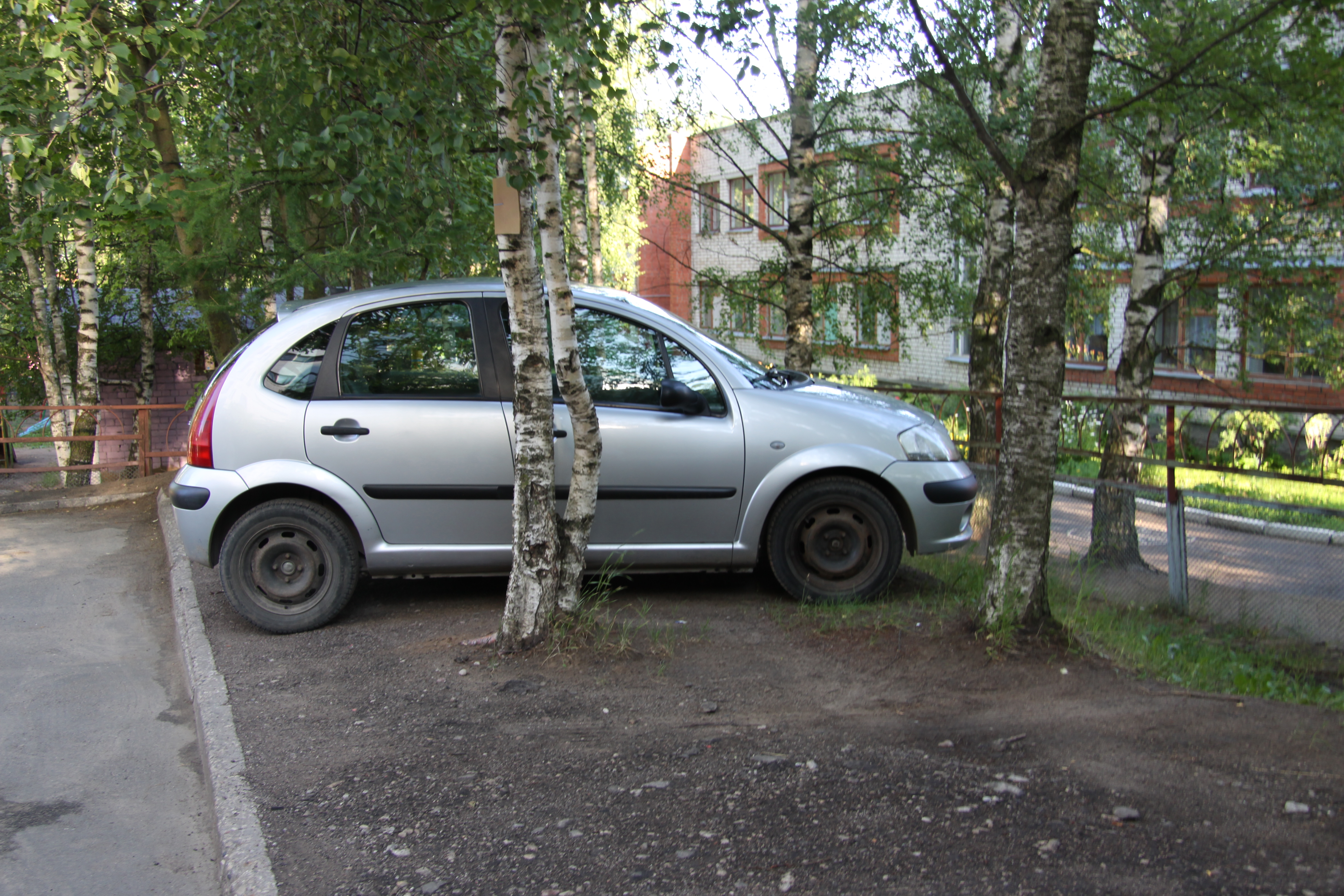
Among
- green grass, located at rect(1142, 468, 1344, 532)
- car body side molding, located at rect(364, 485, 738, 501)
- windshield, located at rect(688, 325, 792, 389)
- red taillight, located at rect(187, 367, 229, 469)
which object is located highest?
windshield, located at rect(688, 325, 792, 389)

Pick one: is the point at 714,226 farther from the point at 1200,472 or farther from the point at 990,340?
the point at 1200,472

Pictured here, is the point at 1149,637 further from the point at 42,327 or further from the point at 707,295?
the point at 42,327

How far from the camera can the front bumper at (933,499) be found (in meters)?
5.98

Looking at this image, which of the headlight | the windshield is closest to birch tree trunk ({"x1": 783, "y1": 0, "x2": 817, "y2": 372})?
the windshield

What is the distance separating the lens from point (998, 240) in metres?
9.12

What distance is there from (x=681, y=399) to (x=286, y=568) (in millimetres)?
2432

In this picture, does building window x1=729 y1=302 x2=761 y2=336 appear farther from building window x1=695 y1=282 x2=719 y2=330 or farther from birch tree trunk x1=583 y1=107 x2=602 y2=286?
birch tree trunk x1=583 y1=107 x2=602 y2=286

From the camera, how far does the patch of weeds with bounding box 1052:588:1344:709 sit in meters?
4.75

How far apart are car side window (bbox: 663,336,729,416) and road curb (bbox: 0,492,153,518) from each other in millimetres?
8007

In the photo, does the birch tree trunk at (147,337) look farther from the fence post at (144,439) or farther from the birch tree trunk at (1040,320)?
the birch tree trunk at (1040,320)

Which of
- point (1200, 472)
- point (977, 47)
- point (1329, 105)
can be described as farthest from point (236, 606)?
point (977, 47)

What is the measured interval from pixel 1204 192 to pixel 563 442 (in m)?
6.90

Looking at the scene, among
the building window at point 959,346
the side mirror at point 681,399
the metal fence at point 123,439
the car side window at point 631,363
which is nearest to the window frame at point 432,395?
the car side window at point 631,363

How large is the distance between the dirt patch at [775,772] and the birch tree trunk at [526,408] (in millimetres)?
325
